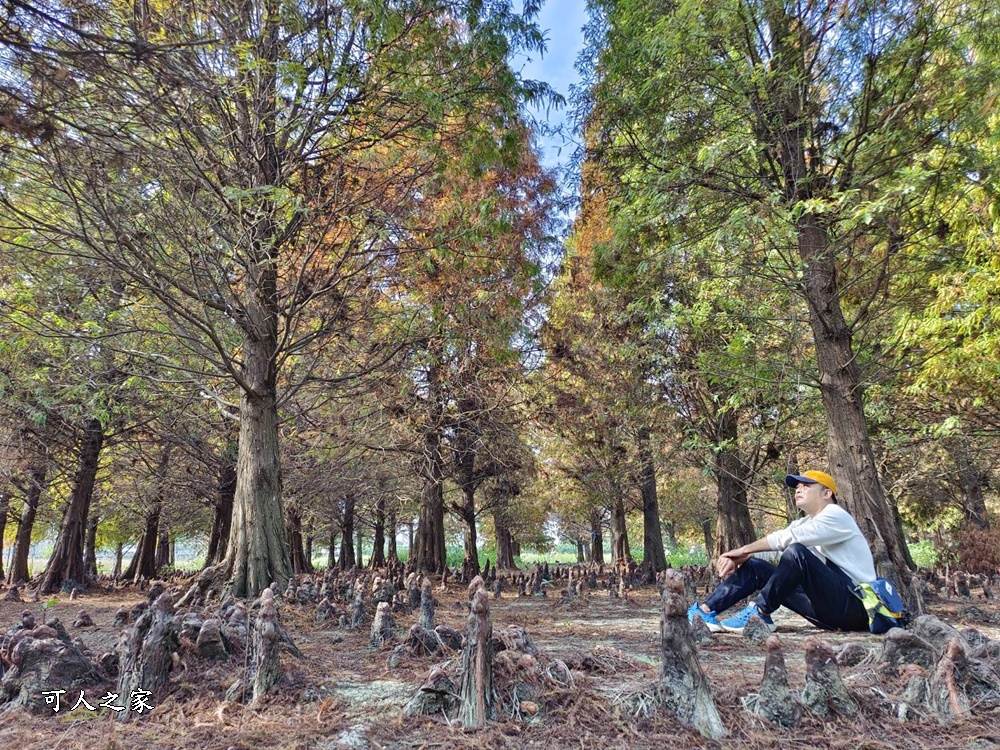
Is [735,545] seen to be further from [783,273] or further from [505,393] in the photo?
[783,273]

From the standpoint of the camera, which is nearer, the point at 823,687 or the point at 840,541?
the point at 823,687

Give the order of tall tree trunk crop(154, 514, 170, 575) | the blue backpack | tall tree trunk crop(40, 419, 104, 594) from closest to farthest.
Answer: the blue backpack → tall tree trunk crop(40, 419, 104, 594) → tall tree trunk crop(154, 514, 170, 575)

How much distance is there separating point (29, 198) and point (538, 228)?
881 cm

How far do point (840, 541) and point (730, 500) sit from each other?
9.44 m

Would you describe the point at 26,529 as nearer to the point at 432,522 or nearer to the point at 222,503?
the point at 222,503

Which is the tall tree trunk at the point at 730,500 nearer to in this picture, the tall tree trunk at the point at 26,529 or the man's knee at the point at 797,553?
the man's knee at the point at 797,553

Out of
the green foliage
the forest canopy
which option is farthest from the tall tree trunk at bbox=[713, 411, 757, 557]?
the green foliage

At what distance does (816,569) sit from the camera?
4.16m

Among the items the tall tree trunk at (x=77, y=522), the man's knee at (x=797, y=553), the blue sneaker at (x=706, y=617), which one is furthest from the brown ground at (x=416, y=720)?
the tall tree trunk at (x=77, y=522)

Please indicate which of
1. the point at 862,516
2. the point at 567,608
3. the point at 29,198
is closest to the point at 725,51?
the point at 862,516

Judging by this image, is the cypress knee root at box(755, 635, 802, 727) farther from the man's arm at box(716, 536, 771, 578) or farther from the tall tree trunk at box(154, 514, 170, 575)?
the tall tree trunk at box(154, 514, 170, 575)

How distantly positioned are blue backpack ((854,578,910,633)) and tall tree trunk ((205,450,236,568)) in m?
13.5

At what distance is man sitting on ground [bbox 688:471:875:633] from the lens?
418cm

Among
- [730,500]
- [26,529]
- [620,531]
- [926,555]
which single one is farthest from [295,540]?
[926,555]
